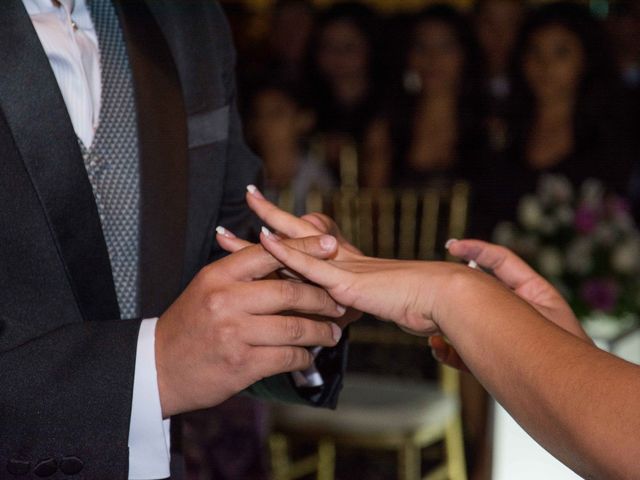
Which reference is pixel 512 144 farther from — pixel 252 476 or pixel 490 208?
pixel 252 476

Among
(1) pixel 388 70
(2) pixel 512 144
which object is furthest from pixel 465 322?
(1) pixel 388 70

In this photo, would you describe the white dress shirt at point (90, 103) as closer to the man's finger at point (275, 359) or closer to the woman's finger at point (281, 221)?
the man's finger at point (275, 359)

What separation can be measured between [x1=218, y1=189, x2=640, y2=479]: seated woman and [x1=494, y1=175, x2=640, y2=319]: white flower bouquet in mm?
1584

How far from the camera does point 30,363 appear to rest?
4.54ft

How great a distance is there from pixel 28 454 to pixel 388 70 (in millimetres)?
3911

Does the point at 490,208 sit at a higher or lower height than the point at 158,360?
lower

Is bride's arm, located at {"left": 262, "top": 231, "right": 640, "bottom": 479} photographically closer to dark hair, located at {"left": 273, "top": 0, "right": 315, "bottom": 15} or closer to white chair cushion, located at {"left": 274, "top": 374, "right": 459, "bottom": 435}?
white chair cushion, located at {"left": 274, "top": 374, "right": 459, "bottom": 435}

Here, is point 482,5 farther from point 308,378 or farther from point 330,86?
point 308,378

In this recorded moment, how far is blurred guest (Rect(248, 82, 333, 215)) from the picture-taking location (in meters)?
4.24

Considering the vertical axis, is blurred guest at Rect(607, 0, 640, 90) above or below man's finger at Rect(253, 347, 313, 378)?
below

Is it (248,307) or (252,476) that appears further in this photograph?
(252,476)

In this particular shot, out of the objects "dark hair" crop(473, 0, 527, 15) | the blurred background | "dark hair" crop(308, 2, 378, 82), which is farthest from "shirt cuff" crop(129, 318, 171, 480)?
"dark hair" crop(473, 0, 527, 15)

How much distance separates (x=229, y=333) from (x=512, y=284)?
0.52 metres

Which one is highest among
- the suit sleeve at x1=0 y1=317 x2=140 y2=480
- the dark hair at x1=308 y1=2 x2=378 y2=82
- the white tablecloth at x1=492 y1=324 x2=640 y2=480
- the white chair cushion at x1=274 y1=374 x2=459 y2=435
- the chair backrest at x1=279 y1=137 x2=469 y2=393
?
the suit sleeve at x1=0 y1=317 x2=140 y2=480
